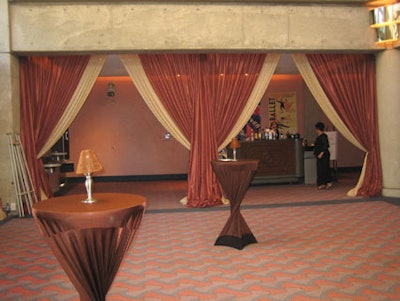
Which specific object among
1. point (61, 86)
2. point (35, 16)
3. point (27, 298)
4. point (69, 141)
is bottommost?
point (27, 298)

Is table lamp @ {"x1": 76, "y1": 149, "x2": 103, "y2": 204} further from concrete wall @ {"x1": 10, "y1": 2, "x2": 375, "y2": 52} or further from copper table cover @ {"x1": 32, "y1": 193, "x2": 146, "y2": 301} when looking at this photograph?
concrete wall @ {"x1": 10, "y1": 2, "x2": 375, "y2": 52}

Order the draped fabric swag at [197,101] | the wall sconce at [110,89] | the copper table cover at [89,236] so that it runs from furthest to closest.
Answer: the wall sconce at [110,89], the draped fabric swag at [197,101], the copper table cover at [89,236]

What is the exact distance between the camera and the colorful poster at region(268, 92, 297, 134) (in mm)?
12422

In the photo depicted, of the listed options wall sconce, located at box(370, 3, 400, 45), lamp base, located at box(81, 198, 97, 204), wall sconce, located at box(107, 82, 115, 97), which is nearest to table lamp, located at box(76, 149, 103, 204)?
lamp base, located at box(81, 198, 97, 204)

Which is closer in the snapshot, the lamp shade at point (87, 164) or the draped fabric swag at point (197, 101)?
the lamp shade at point (87, 164)

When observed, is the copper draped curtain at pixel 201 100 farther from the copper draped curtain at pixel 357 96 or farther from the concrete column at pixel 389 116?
the concrete column at pixel 389 116

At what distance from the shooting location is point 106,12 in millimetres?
6992

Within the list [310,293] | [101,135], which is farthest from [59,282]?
[101,135]

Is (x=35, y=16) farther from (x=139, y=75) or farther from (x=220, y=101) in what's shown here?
(x=220, y=101)

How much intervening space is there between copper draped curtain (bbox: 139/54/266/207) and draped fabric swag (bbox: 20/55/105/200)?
109 centimetres

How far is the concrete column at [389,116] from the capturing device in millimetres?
7758

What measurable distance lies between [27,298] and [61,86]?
4550 millimetres

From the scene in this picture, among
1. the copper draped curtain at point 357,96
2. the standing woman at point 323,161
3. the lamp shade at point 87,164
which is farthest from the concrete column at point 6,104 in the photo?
the standing woman at point 323,161

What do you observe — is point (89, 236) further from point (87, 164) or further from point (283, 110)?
point (283, 110)
